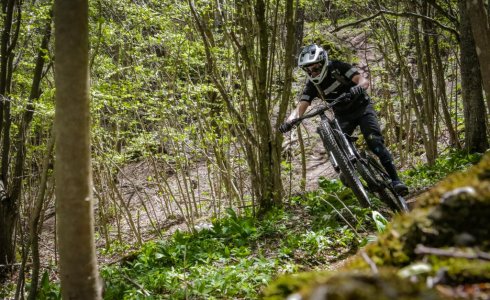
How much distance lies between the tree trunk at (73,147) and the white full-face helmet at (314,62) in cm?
337

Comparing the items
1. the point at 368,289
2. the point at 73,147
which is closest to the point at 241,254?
the point at 73,147

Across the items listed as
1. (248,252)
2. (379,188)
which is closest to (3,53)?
(248,252)

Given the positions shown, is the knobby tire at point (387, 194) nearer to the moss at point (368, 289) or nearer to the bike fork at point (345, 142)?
the bike fork at point (345, 142)

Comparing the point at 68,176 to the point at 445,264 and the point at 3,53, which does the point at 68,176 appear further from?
the point at 3,53

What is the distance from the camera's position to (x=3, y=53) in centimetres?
671

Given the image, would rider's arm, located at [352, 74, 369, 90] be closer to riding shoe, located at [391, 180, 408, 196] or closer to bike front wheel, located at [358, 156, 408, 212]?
bike front wheel, located at [358, 156, 408, 212]

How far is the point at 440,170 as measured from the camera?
7.64 m

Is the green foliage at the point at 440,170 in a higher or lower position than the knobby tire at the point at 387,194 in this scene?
lower

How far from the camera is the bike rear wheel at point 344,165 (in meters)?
4.71

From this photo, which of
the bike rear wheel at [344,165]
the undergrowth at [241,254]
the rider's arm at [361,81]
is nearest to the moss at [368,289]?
the undergrowth at [241,254]

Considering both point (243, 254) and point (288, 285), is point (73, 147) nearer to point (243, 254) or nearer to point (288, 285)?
point (288, 285)

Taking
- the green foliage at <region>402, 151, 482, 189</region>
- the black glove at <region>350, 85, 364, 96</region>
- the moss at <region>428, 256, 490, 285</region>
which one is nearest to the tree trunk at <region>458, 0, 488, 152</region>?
the green foliage at <region>402, 151, 482, 189</region>

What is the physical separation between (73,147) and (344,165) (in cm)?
327

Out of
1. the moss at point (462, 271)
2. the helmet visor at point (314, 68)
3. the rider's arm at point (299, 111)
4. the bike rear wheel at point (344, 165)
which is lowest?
the bike rear wheel at point (344, 165)
